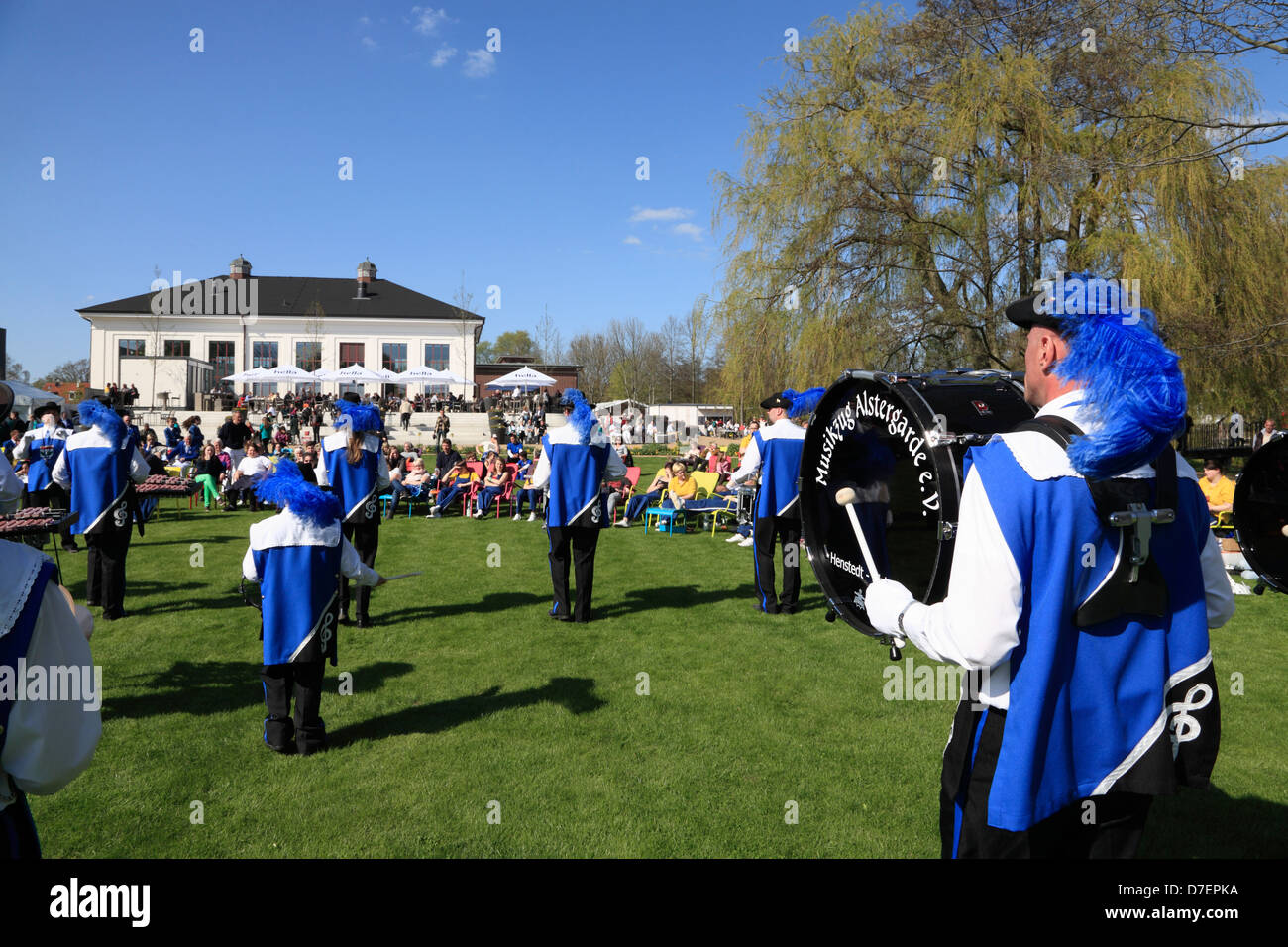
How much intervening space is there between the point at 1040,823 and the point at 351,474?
6.89 metres

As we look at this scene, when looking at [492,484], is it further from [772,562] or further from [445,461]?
[772,562]

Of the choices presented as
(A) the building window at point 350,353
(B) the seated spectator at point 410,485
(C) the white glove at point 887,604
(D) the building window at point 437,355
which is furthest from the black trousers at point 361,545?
(A) the building window at point 350,353

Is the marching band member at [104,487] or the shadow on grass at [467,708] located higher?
the marching band member at [104,487]

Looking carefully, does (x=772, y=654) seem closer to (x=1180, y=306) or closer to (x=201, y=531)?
(x=201, y=531)

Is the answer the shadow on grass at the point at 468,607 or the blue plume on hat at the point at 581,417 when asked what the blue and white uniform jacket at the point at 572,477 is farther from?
the shadow on grass at the point at 468,607

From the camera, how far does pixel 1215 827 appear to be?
12.5ft

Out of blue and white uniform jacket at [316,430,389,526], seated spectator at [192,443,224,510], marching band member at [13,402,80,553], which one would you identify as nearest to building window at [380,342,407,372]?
seated spectator at [192,443,224,510]

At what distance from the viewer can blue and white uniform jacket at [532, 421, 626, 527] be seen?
770 centimetres

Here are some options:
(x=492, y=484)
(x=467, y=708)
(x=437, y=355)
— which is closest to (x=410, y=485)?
(x=492, y=484)

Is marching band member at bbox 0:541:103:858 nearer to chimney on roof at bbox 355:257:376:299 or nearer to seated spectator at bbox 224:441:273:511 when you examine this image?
seated spectator at bbox 224:441:273:511

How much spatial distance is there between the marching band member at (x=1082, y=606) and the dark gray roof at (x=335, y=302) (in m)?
54.2

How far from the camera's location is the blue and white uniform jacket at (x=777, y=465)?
7.83 m

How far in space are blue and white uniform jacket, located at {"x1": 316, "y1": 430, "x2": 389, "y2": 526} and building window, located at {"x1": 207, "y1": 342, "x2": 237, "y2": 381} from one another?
51.9 metres

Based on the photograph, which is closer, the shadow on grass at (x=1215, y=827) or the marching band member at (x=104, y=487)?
the shadow on grass at (x=1215, y=827)
